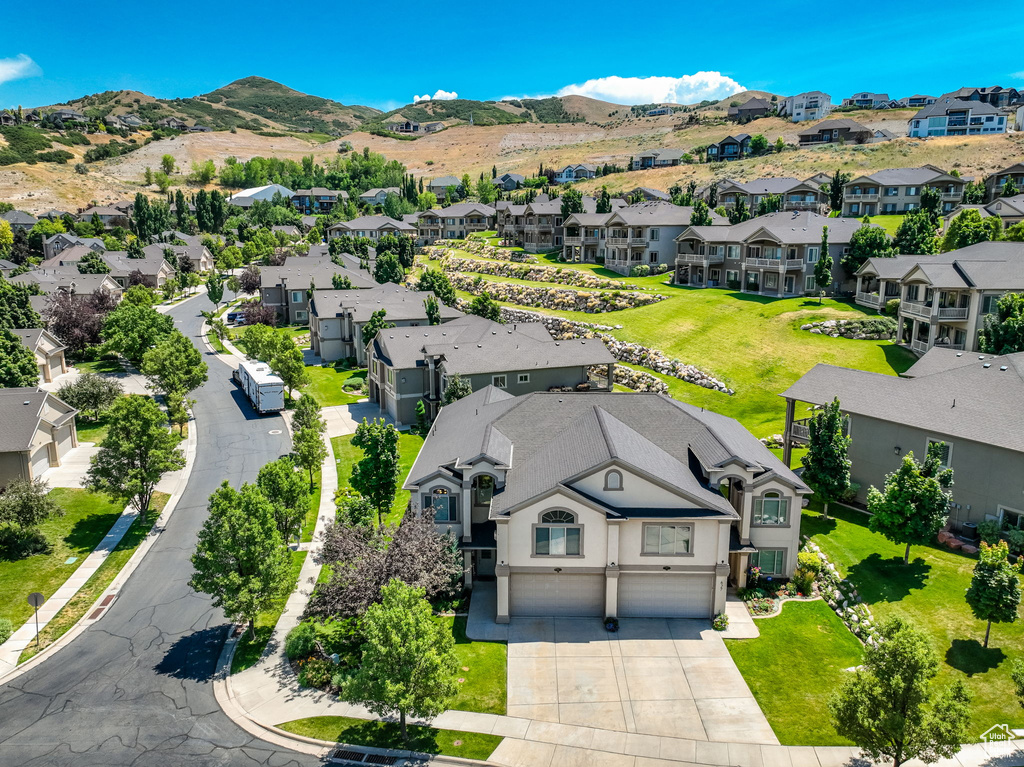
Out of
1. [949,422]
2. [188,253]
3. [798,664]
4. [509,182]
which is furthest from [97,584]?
[509,182]

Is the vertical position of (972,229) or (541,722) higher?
(972,229)

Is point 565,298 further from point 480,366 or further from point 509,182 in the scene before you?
point 509,182

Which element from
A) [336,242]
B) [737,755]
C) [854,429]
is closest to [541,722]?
[737,755]

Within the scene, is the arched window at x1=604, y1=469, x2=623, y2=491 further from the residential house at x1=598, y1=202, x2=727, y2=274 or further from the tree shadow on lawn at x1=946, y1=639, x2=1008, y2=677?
the residential house at x1=598, y1=202, x2=727, y2=274

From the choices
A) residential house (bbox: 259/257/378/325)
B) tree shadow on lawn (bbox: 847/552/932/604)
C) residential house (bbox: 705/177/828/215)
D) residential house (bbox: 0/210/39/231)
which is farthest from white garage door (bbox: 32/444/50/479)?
residential house (bbox: 0/210/39/231)

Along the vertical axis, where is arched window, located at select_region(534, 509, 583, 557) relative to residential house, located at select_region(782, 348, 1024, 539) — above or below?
below

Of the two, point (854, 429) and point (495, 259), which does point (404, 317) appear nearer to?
point (495, 259)
